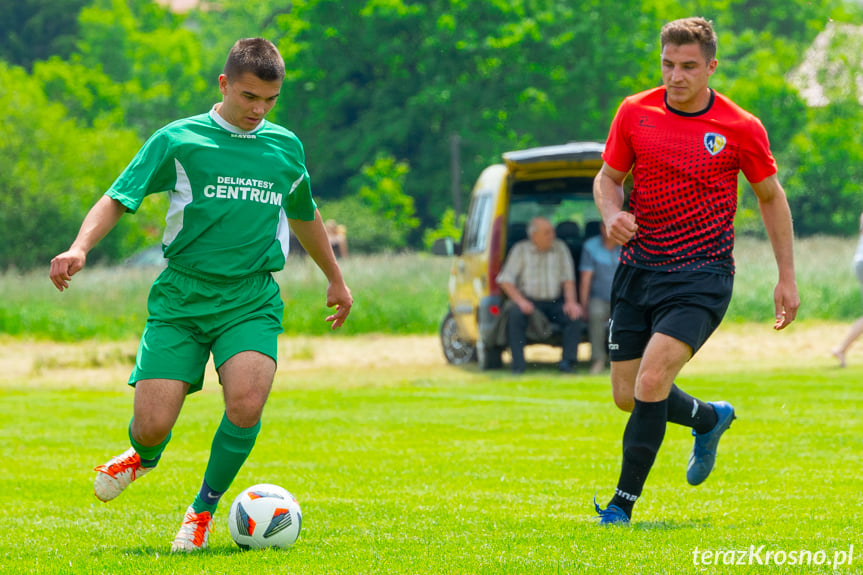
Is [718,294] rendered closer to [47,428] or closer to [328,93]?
[47,428]

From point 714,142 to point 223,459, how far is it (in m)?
2.55

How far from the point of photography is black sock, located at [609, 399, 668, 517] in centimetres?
590

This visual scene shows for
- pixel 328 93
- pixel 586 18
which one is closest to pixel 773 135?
pixel 586 18

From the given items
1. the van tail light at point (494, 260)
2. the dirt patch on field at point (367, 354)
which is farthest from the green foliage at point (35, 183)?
the van tail light at point (494, 260)

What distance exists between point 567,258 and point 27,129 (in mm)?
22543

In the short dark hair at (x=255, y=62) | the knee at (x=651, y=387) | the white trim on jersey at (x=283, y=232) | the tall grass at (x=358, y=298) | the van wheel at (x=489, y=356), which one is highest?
the short dark hair at (x=255, y=62)

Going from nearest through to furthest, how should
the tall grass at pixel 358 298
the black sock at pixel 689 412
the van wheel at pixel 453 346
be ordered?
1. the black sock at pixel 689 412
2. the van wheel at pixel 453 346
3. the tall grass at pixel 358 298

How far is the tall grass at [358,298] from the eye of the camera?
71.4 ft

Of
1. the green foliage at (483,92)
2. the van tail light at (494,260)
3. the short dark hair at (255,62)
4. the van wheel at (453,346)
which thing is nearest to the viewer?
the short dark hair at (255,62)

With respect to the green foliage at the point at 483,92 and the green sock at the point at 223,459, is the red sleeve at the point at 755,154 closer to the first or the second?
the green sock at the point at 223,459

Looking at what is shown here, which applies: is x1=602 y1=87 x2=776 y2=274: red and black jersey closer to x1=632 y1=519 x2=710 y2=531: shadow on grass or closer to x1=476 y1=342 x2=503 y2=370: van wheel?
x1=632 y1=519 x2=710 y2=531: shadow on grass

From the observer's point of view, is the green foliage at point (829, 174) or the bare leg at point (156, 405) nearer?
the bare leg at point (156, 405)

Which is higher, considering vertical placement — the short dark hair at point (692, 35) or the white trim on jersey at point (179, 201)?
the short dark hair at point (692, 35)

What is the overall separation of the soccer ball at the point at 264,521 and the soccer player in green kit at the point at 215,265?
0.12m
